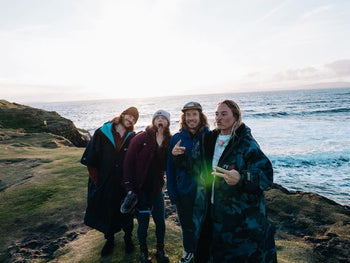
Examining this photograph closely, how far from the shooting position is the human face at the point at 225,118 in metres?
2.95

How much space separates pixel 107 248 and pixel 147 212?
138 cm

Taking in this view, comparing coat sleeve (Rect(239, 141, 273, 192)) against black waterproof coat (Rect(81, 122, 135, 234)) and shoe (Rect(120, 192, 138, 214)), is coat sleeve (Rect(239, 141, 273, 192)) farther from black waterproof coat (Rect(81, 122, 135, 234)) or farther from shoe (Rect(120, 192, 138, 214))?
black waterproof coat (Rect(81, 122, 135, 234))

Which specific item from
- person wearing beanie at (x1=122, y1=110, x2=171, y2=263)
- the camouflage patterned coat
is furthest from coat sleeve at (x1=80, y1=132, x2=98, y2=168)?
the camouflage patterned coat

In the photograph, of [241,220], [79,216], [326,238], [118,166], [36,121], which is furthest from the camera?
[36,121]

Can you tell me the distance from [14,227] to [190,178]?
16.9ft

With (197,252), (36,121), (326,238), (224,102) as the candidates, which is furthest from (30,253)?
(36,121)

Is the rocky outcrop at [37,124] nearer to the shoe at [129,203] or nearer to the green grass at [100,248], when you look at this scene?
the green grass at [100,248]

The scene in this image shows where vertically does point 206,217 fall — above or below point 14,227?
above

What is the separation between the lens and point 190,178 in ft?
11.8

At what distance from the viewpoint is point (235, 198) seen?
2709mm

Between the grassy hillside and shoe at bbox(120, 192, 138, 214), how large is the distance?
1115mm

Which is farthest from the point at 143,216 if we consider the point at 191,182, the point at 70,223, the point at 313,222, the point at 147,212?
the point at 313,222

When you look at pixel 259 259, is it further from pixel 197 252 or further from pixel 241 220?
pixel 197 252

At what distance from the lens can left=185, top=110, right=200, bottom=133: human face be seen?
368 centimetres
